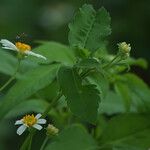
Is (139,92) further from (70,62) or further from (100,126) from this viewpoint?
(70,62)

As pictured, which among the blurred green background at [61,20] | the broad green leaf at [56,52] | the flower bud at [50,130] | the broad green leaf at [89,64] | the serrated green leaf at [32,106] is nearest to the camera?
the broad green leaf at [89,64]

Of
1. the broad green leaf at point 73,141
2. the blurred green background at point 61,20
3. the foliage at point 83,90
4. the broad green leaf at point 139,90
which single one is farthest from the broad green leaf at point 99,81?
the blurred green background at point 61,20

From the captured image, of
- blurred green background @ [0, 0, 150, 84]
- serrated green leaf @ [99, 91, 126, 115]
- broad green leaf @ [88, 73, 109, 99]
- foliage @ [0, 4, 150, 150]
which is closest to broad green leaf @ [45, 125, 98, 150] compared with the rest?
foliage @ [0, 4, 150, 150]

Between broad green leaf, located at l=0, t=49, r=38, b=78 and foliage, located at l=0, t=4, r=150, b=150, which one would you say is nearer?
foliage, located at l=0, t=4, r=150, b=150

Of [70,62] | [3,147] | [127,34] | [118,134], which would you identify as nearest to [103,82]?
[70,62]

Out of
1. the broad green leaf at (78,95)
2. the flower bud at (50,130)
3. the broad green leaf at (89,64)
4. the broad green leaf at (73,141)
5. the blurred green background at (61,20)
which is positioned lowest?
the blurred green background at (61,20)

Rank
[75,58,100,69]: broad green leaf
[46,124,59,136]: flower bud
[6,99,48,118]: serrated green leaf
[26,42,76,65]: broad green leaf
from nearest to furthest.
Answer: [75,58,100,69]: broad green leaf → [46,124,59,136]: flower bud → [26,42,76,65]: broad green leaf → [6,99,48,118]: serrated green leaf

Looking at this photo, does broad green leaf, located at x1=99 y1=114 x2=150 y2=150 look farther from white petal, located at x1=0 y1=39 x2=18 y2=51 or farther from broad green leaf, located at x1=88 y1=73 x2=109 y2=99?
white petal, located at x1=0 y1=39 x2=18 y2=51

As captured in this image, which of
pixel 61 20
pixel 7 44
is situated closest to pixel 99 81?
pixel 7 44

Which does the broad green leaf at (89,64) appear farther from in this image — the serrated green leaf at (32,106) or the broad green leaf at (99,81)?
the serrated green leaf at (32,106)
